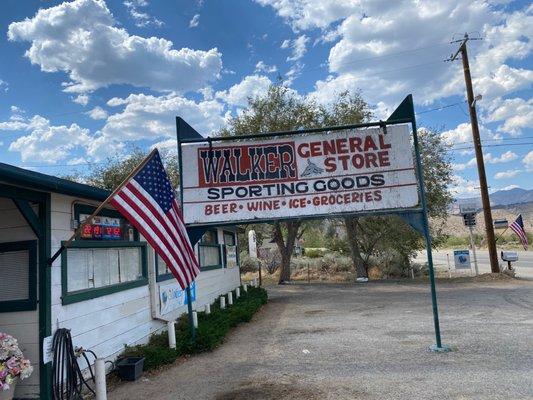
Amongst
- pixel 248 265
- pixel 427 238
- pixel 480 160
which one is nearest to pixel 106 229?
pixel 427 238

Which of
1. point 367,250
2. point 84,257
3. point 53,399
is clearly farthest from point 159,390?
point 367,250

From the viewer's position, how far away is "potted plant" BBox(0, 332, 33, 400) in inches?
197

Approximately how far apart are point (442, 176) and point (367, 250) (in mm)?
6236

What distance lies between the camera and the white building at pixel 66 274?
5.65 meters

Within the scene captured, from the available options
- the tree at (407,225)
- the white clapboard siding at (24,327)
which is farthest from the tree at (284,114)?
the white clapboard siding at (24,327)

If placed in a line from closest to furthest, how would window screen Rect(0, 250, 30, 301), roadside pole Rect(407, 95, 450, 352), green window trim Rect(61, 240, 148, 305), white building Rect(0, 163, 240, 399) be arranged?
white building Rect(0, 163, 240, 399), window screen Rect(0, 250, 30, 301), green window trim Rect(61, 240, 148, 305), roadside pole Rect(407, 95, 450, 352)

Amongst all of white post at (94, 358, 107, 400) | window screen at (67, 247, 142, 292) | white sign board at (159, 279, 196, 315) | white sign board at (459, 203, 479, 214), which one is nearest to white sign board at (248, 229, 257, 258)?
white sign board at (459, 203, 479, 214)

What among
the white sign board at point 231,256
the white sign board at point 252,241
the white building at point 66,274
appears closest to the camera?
the white building at point 66,274

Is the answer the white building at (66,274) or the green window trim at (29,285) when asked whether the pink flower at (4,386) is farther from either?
the green window trim at (29,285)

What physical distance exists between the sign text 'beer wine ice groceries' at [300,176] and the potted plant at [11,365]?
136 inches

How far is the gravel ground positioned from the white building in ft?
3.56

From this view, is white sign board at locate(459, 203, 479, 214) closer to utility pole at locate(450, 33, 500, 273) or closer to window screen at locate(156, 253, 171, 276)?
utility pole at locate(450, 33, 500, 273)

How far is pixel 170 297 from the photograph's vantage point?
9875 millimetres

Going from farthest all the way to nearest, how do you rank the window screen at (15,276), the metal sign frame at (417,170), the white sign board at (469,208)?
the white sign board at (469,208), the metal sign frame at (417,170), the window screen at (15,276)
